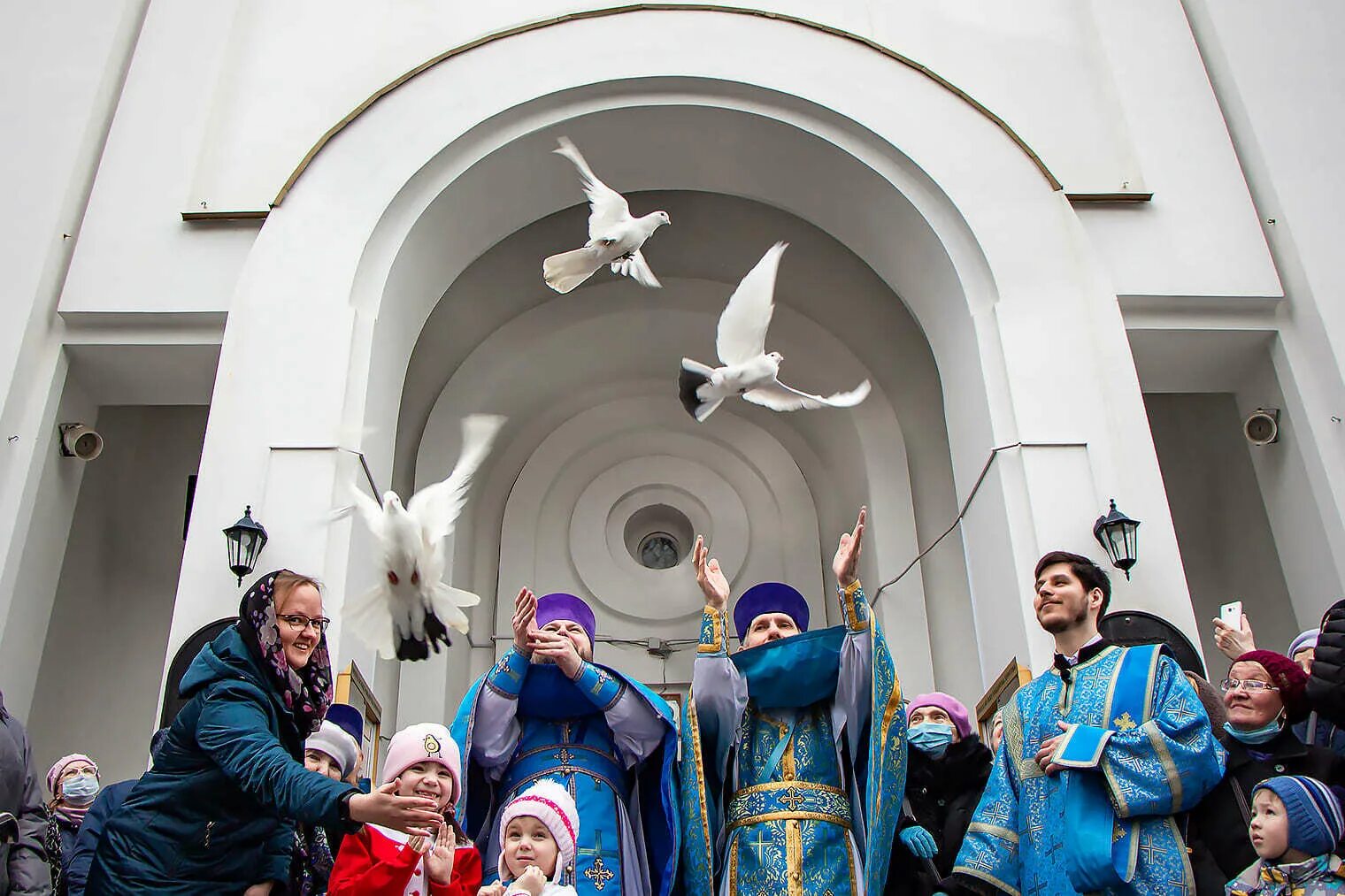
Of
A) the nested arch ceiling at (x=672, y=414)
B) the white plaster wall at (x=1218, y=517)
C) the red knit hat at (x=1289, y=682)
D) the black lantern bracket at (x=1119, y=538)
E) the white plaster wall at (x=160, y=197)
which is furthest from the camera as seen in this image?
the nested arch ceiling at (x=672, y=414)

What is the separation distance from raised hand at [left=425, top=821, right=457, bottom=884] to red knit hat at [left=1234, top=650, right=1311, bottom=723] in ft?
8.60

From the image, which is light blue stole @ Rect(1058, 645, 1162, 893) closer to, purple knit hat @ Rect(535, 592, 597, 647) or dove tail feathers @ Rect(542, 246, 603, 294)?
purple knit hat @ Rect(535, 592, 597, 647)

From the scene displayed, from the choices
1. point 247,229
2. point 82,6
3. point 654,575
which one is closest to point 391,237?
point 247,229

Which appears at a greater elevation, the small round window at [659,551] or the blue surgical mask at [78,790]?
the small round window at [659,551]

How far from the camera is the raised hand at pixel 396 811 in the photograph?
278cm

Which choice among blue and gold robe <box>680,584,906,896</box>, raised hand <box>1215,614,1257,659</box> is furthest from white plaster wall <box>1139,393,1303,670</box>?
blue and gold robe <box>680,584,906,896</box>

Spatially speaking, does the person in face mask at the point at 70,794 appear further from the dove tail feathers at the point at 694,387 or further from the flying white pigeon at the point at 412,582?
the dove tail feathers at the point at 694,387

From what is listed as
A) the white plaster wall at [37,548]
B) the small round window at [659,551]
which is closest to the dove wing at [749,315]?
the white plaster wall at [37,548]

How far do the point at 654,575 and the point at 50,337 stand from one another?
499cm

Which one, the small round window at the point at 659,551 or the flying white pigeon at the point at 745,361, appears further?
the small round window at the point at 659,551

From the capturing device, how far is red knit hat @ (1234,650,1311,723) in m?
3.76

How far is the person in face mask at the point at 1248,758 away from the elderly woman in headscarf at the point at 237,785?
2332 millimetres

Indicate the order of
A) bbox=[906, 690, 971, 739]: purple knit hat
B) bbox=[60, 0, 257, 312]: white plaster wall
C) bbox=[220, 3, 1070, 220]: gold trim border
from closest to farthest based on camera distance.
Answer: bbox=[906, 690, 971, 739]: purple knit hat, bbox=[60, 0, 257, 312]: white plaster wall, bbox=[220, 3, 1070, 220]: gold trim border

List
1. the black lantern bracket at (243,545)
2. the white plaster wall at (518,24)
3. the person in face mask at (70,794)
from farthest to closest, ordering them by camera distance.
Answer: the white plaster wall at (518,24) < the black lantern bracket at (243,545) < the person in face mask at (70,794)
